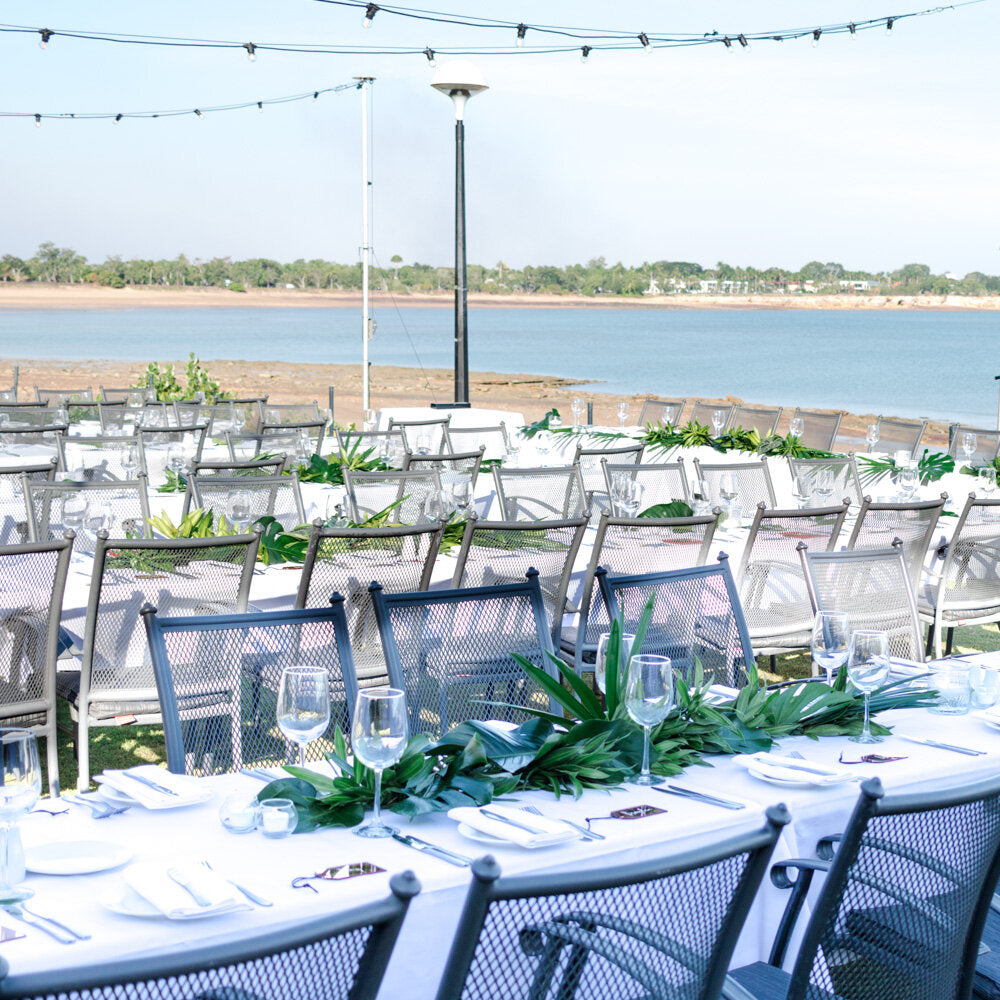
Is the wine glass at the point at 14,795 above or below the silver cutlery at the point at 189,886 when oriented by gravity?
above

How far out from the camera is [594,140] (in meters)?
61.7

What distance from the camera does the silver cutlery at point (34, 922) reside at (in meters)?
1.62

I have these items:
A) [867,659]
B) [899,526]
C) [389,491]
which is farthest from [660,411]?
[867,659]

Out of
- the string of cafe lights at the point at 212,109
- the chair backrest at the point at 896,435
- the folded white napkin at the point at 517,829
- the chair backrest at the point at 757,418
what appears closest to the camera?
the folded white napkin at the point at 517,829

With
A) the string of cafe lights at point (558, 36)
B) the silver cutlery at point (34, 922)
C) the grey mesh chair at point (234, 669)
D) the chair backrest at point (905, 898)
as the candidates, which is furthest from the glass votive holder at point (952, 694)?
the string of cafe lights at point (558, 36)

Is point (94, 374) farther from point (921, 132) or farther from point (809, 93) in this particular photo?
point (921, 132)

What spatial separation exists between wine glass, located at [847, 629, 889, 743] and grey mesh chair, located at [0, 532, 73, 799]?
2.16 m

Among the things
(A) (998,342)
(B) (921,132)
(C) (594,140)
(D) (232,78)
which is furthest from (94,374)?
(A) (998,342)

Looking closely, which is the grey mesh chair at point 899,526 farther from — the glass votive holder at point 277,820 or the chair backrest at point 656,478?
the glass votive holder at point 277,820

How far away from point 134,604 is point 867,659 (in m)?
2.21

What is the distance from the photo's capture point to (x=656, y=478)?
6766 millimetres

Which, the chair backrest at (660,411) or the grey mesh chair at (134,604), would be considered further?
the chair backrest at (660,411)

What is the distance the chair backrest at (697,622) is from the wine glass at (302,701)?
4.63ft

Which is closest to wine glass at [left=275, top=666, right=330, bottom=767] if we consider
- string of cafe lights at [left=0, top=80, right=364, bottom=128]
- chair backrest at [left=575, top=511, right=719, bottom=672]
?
chair backrest at [left=575, top=511, right=719, bottom=672]
